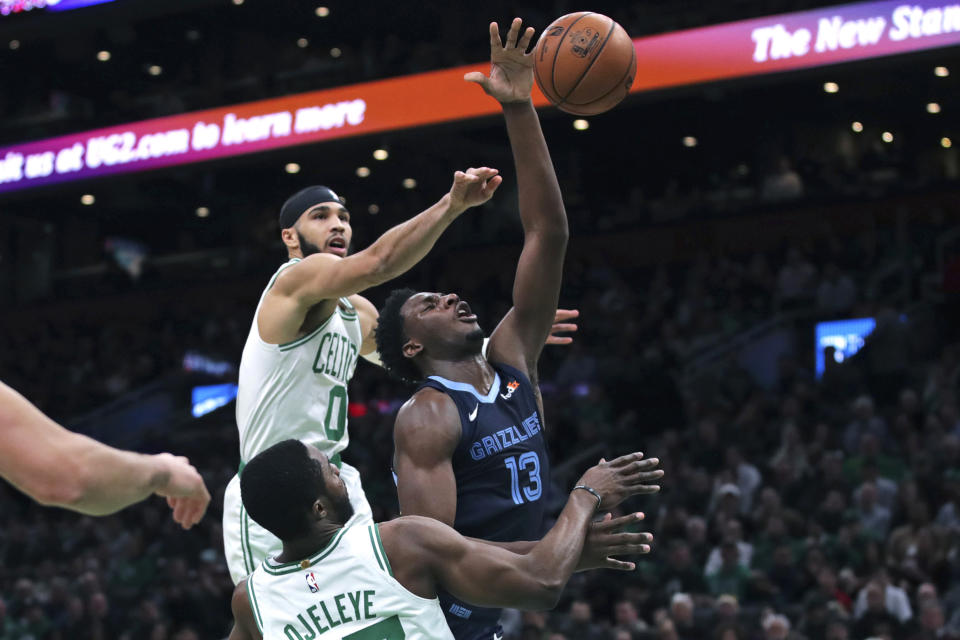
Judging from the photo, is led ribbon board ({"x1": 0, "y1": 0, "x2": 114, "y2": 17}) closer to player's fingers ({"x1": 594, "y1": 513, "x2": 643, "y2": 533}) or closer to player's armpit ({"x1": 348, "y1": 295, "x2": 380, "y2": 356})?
player's armpit ({"x1": 348, "y1": 295, "x2": 380, "y2": 356})

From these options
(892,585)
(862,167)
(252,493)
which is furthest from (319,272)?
(862,167)

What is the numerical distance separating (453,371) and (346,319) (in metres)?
1.34

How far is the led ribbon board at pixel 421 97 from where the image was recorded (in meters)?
13.5

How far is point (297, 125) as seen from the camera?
16.8 m

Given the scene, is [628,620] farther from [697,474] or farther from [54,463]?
[54,463]

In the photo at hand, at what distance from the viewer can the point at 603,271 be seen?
17.6m

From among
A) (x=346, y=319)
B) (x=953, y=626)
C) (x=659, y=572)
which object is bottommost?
(x=953, y=626)

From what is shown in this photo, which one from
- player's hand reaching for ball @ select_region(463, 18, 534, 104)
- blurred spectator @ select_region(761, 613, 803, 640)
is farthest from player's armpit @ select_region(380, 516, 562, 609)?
blurred spectator @ select_region(761, 613, 803, 640)

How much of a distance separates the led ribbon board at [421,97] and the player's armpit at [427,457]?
10.5 m

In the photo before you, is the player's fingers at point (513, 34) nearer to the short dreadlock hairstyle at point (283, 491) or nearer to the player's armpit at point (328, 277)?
the player's armpit at point (328, 277)

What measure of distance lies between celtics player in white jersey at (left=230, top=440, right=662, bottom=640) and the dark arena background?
6103 millimetres

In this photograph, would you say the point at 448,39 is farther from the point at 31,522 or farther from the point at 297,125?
the point at 31,522

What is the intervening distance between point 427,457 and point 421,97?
1231 cm

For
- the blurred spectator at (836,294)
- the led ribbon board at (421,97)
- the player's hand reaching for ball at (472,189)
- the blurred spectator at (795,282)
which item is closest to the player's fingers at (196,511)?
the player's hand reaching for ball at (472,189)
